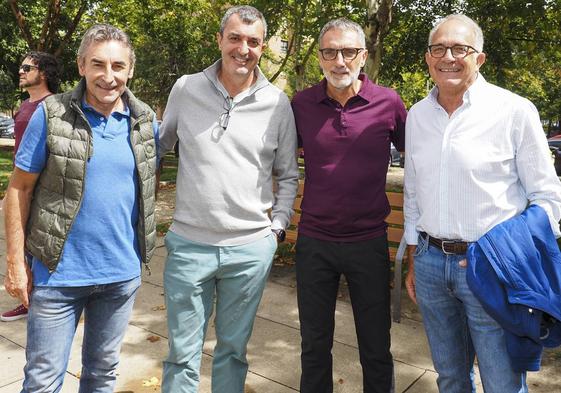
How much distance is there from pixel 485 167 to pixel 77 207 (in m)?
1.94

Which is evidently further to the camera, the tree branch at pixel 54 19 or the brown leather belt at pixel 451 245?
the tree branch at pixel 54 19

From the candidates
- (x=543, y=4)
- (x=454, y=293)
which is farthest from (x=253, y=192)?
(x=543, y=4)

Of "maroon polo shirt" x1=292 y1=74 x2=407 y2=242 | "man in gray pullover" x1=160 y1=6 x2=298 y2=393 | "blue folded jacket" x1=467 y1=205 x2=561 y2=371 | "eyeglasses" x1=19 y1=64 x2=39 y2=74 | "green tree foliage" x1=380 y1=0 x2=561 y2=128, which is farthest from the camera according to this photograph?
"green tree foliage" x1=380 y1=0 x2=561 y2=128

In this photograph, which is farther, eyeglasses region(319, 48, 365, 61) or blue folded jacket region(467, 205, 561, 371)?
eyeglasses region(319, 48, 365, 61)

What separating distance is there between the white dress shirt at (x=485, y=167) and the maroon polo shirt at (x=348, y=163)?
420mm

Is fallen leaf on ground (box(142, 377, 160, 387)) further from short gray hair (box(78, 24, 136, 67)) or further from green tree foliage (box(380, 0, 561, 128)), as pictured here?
green tree foliage (box(380, 0, 561, 128))

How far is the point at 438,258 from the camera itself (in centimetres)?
254

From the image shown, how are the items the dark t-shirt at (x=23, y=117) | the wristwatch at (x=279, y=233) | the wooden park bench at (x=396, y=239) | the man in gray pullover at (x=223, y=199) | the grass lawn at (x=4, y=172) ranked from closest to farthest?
1. the man in gray pullover at (x=223, y=199)
2. the wristwatch at (x=279, y=233)
3. the dark t-shirt at (x=23, y=117)
4. the wooden park bench at (x=396, y=239)
5. the grass lawn at (x=4, y=172)

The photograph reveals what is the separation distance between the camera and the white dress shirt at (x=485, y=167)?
235 centimetres

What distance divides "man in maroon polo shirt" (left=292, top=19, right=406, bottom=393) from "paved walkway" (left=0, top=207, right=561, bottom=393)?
2.53ft

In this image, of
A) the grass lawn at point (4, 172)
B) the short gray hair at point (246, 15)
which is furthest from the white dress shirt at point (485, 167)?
the grass lawn at point (4, 172)

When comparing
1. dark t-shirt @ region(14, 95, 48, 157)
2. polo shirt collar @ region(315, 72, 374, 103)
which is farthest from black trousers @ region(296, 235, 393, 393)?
dark t-shirt @ region(14, 95, 48, 157)

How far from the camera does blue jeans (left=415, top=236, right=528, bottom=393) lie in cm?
241

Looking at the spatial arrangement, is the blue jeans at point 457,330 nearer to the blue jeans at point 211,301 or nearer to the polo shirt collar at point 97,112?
the blue jeans at point 211,301
